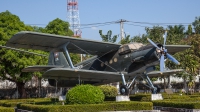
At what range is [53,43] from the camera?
2819cm

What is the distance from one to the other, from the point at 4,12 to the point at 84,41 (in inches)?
971

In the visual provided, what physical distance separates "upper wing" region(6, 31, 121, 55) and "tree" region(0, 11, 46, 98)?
15.9m

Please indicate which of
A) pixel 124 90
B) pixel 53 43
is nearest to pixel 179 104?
pixel 124 90


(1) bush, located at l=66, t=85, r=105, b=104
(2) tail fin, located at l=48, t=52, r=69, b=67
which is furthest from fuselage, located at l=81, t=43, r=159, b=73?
(1) bush, located at l=66, t=85, r=105, b=104

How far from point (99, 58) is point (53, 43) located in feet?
17.4

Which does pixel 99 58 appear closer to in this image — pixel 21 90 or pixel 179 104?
pixel 179 104

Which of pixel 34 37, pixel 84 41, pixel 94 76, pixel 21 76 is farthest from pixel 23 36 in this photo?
pixel 21 76

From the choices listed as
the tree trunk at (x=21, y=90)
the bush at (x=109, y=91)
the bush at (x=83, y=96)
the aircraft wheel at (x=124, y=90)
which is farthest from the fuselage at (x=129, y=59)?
the tree trunk at (x=21, y=90)

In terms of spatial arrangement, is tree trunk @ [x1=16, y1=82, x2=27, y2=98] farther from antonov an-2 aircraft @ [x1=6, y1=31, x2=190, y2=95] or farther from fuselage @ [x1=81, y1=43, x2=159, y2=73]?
fuselage @ [x1=81, y1=43, x2=159, y2=73]

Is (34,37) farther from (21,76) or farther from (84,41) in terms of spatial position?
(21,76)

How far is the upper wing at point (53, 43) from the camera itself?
2595 cm

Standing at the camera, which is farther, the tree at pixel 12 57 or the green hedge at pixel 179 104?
the tree at pixel 12 57

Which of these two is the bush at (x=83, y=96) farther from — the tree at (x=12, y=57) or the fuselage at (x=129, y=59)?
the tree at (x=12, y=57)

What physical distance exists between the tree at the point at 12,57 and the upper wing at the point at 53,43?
15911 mm
